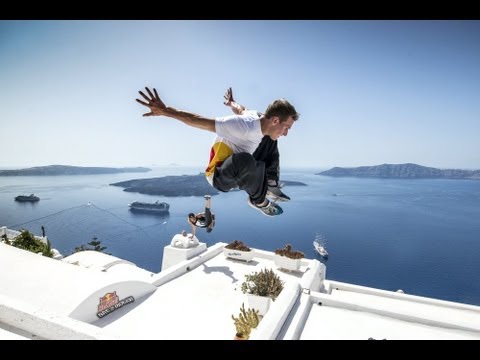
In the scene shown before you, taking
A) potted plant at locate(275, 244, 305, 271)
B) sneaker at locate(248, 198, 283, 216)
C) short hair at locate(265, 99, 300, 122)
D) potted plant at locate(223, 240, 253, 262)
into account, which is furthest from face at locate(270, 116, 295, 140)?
potted plant at locate(223, 240, 253, 262)

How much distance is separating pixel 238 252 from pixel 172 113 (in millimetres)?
12533

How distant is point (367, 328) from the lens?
8.02 meters

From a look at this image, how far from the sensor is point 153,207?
14600 centimetres

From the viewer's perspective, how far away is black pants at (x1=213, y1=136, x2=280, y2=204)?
408cm

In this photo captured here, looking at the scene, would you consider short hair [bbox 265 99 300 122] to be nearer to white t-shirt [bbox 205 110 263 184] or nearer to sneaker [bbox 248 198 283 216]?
white t-shirt [bbox 205 110 263 184]

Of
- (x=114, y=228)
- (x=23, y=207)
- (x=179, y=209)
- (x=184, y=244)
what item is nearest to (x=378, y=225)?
(x=179, y=209)

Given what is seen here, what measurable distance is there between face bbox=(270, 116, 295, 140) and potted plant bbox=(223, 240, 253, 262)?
38.1 ft

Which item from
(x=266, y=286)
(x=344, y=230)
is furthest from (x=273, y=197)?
(x=344, y=230)

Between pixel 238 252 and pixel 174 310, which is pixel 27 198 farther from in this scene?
pixel 174 310

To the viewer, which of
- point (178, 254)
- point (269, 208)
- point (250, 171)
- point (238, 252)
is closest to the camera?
point (250, 171)

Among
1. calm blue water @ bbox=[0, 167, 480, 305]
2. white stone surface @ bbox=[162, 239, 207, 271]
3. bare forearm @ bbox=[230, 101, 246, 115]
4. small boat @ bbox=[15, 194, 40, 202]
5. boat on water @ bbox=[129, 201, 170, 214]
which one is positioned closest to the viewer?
bare forearm @ bbox=[230, 101, 246, 115]

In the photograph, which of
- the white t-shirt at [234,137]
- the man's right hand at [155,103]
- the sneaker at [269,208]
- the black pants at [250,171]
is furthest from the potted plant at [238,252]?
the man's right hand at [155,103]

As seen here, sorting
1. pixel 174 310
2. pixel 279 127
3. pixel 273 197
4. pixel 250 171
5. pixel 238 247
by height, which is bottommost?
pixel 174 310
